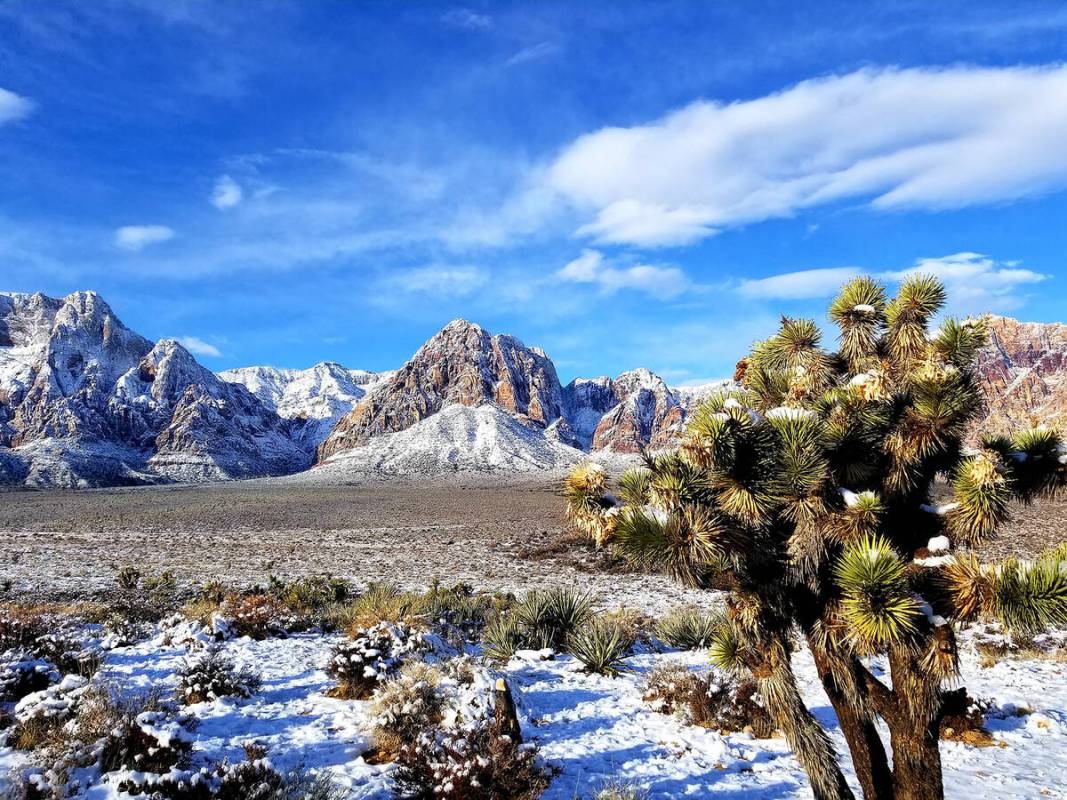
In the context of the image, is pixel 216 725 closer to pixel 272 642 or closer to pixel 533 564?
pixel 272 642

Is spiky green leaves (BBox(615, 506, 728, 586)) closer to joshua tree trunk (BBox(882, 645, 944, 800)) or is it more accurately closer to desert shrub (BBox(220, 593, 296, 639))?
joshua tree trunk (BBox(882, 645, 944, 800))

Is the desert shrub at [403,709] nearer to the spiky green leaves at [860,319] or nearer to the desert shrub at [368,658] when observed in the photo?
the desert shrub at [368,658]

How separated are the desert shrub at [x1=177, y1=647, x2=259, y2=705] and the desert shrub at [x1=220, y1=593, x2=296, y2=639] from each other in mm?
3138

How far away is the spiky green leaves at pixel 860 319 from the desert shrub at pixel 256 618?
12.9m

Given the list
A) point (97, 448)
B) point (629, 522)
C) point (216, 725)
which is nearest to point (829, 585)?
point (629, 522)

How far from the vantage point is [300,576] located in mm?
24203

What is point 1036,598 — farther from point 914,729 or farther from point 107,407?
point 107,407

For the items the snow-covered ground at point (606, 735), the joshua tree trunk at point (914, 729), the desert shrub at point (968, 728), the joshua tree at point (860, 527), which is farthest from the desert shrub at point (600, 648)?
the joshua tree trunk at point (914, 729)

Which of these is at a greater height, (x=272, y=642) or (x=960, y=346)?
(x=960, y=346)

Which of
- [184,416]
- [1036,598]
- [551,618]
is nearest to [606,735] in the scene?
[551,618]

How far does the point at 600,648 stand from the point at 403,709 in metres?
4.91

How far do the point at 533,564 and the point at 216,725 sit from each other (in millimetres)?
20559

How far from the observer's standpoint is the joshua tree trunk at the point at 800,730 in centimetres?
572

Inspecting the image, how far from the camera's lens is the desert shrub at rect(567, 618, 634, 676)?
11703 millimetres
